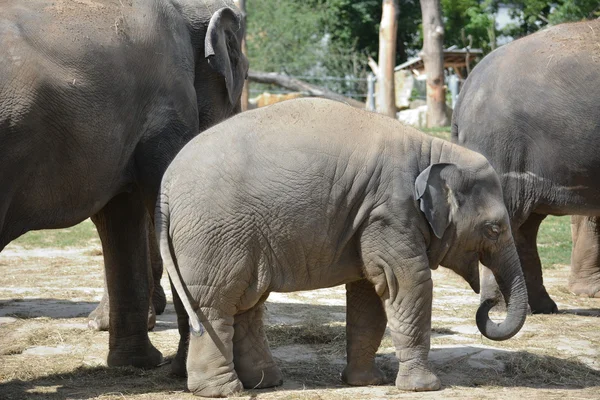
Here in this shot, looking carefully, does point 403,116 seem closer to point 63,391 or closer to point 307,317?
point 307,317

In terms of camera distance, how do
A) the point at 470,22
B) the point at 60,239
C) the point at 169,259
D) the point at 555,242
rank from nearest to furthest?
1. the point at 169,259
2. the point at 555,242
3. the point at 60,239
4. the point at 470,22

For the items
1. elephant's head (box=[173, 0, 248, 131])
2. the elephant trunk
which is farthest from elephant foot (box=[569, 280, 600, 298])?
elephant's head (box=[173, 0, 248, 131])

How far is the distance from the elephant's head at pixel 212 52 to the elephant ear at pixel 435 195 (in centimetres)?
147

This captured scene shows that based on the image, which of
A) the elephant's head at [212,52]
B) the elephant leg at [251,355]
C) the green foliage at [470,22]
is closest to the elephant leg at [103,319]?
the elephant's head at [212,52]

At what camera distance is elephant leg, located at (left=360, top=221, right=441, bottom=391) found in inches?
204

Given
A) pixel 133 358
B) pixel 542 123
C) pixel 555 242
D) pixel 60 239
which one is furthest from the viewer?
pixel 60 239

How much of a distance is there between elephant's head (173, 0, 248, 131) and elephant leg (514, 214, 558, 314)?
9.08 ft

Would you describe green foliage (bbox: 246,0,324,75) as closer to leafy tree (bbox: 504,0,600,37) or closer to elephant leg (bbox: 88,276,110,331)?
leafy tree (bbox: 504,0,600,37)

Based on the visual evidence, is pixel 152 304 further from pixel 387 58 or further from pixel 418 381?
pixel 387 58

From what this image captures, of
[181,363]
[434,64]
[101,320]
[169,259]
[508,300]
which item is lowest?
[181,363]

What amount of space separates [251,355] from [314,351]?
44.2 inches

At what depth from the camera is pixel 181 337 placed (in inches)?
222

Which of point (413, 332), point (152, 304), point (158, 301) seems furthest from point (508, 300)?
point (158, 301)

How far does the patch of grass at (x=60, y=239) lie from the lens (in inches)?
483
